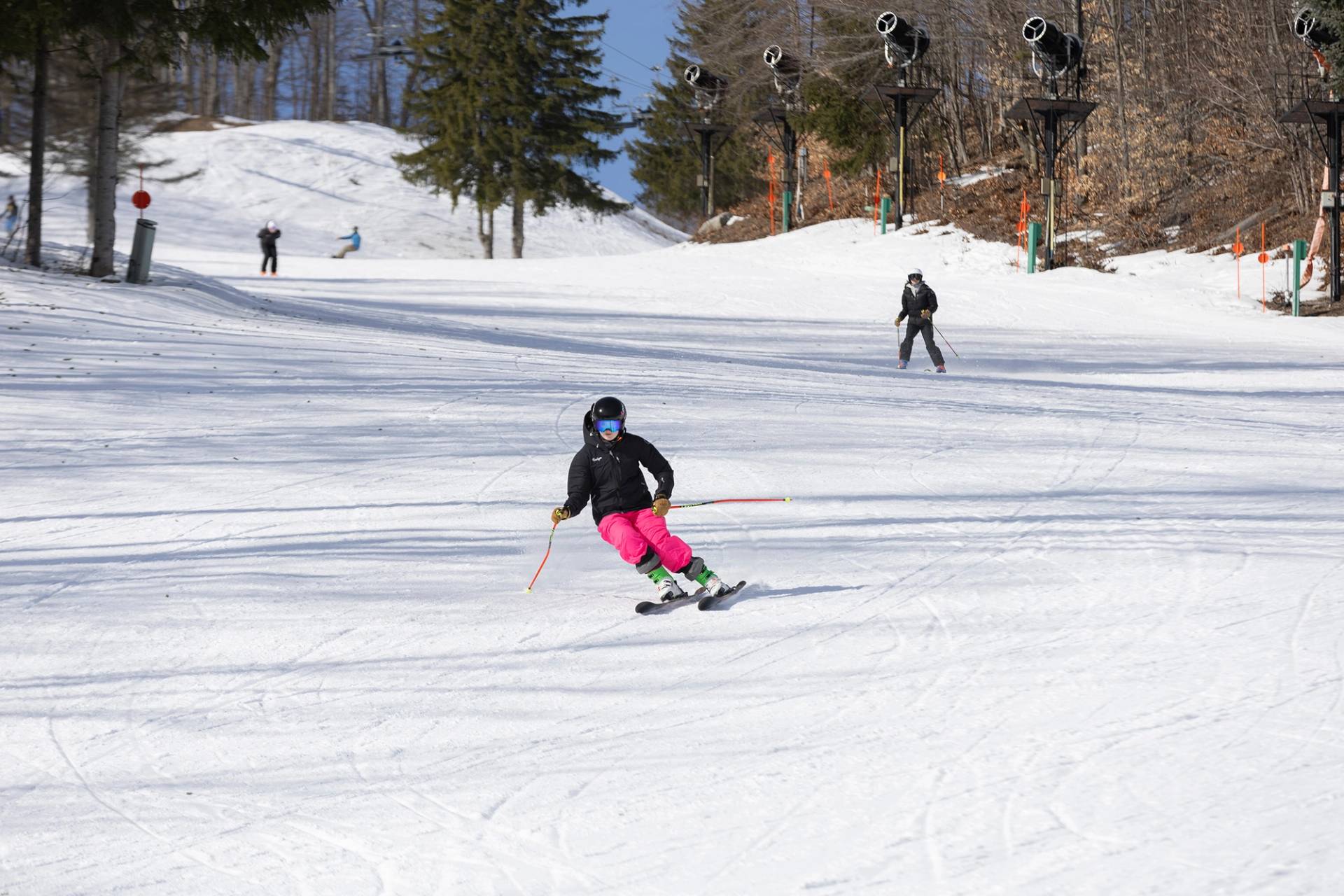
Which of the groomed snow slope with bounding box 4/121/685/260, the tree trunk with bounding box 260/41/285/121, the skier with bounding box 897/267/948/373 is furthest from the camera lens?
the tree trunk with bounding box 260/41/285/121

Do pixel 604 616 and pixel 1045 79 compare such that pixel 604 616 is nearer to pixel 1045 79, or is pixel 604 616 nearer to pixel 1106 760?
pixel 1106 760

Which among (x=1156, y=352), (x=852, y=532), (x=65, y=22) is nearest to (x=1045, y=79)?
(x=1156, y=352)

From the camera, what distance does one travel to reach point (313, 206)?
55.9 meters

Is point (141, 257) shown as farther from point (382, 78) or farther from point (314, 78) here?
point (314, 78)

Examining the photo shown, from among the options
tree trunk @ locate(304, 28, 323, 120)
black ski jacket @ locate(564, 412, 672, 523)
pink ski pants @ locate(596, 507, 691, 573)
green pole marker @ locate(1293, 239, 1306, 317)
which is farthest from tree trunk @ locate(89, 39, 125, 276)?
tree trunk @ locate(304, 28, 323, 120)

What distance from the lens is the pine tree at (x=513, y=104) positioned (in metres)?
48.1

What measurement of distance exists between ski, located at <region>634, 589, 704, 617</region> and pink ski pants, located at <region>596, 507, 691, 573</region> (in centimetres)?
17

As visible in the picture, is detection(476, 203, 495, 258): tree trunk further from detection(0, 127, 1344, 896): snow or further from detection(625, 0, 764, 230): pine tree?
detection(0, 127, 1344, 896): snow

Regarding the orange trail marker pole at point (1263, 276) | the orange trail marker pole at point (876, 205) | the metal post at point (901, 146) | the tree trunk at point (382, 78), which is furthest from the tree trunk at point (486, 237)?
the orange trail marker pole at point (1263, 276)

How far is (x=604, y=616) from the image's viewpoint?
23.5 feet

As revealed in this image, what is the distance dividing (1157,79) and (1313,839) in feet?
116

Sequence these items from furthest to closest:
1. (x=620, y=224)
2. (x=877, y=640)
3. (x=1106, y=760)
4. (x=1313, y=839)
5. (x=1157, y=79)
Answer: (x=620, y=224)
(x=1157, y=79)
(x=877, y=640)
(x=1106, y=760)
(x=1313, y=839)

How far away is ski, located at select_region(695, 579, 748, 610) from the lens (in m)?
7.20

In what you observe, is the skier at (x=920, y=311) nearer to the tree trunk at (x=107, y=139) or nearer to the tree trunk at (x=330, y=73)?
the tree trunk at (x=107, y=139)
